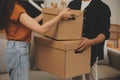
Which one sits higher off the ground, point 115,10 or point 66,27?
point 115,10

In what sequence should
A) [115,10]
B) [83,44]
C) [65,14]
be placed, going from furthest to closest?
[115,10], [83,44], [65,14]

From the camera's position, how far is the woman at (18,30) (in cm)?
155

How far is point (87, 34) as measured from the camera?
82.3 inches

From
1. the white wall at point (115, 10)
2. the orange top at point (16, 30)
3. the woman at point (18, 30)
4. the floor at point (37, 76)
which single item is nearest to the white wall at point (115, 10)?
the white wall at point (115, 10)

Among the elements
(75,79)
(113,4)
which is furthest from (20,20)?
(113,4)

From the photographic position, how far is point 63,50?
171 centimetres

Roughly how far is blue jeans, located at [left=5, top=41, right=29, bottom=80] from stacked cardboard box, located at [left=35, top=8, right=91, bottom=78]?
222mm

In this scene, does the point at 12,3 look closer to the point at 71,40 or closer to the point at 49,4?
the point at 71,40

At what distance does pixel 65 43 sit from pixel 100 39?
446 millimetres

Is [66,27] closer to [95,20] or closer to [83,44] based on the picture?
[83,44]

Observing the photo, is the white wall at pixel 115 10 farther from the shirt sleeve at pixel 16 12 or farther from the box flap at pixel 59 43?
the shirt sleeve at pixel 16 12

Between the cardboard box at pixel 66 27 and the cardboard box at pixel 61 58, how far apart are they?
0.05 meters

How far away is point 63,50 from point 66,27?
0.58 feet

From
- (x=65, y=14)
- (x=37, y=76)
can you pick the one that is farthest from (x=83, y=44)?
(x=37, y=76)
